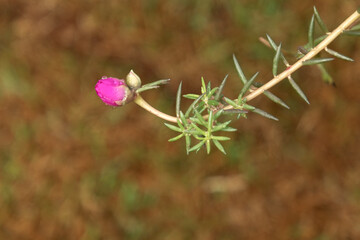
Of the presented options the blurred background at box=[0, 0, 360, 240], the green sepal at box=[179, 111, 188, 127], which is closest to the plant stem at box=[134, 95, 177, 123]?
the green sepal at box=[179, 111, 188, 127]

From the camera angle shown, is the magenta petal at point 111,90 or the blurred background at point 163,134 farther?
the blurred background at point 163,134

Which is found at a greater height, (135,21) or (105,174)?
(135,21)

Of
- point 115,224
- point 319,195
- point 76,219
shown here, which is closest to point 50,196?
point 76,219

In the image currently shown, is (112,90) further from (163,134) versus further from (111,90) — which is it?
(163,134)

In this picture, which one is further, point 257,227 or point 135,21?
point 135,21

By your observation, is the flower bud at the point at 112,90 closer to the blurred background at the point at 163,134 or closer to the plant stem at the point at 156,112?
the plant stem at the point at 156,112

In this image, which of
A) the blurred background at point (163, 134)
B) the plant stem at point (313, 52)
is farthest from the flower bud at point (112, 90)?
the blurred background at point (163, 134)

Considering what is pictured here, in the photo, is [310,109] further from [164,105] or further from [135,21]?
[135,21]

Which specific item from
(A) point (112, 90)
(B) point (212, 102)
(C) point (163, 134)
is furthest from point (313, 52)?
(C) point (163, 134)
